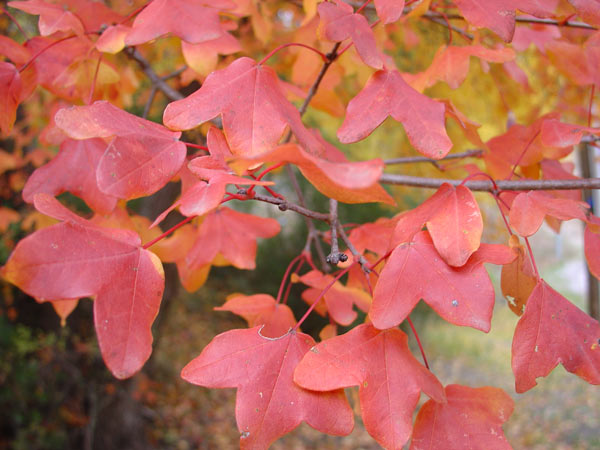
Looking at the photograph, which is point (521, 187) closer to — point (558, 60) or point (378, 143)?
point (558, 60)

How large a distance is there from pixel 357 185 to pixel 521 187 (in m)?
0.56

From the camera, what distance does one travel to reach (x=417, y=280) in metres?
0.70

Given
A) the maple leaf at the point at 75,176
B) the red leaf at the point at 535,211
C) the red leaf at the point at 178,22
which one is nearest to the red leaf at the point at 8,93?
the maple leaf at the point at 75,176

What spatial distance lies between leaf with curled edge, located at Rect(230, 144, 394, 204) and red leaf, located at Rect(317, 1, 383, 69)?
0.24 meters

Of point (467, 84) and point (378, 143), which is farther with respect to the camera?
point (378, 143)

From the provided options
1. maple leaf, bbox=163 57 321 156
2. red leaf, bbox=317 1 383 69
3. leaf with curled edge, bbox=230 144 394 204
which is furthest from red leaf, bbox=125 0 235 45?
leaf with curled edge, bbox=230 144 394 204

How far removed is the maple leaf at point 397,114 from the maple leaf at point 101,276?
1.28 feet

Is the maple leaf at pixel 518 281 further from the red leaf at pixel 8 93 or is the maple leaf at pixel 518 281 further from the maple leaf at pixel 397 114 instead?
the red leaf at pixel 8 93

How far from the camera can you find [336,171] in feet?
1.72

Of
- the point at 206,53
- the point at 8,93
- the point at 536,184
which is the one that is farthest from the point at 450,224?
the point at 8,93

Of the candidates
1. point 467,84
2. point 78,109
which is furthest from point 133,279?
point 467,84

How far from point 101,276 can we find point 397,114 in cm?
56

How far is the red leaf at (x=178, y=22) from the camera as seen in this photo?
2.71ft

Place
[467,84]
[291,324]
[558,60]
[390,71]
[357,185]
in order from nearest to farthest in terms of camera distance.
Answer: [357,185] → [390,71] → [291,324] → [558,60] → [467,84]
